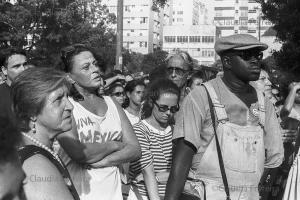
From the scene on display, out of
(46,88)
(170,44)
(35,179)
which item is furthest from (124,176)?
(170,44)

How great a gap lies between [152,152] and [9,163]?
2.98 m

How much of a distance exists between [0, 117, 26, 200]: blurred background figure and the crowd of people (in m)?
0.01

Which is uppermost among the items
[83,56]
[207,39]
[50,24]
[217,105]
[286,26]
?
→ [50,24]

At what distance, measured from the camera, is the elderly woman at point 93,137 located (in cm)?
415

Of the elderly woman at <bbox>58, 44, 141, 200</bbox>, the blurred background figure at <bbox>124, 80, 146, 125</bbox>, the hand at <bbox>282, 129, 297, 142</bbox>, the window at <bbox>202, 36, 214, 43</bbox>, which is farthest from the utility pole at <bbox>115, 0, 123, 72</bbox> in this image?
the window at <bbox>202, 36, 214, 43</bbox>

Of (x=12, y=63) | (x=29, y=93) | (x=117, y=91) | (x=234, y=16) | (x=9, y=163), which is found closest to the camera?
(x=9, y=163)

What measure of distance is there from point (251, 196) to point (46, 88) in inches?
64.5

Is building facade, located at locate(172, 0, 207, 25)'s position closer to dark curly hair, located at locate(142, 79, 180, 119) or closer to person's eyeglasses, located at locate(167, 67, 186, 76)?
person's eyeglasses, located at locate(167, 67, 186, 76)

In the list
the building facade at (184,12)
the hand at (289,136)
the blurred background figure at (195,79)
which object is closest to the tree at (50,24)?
the blurred background figure at (195,79)

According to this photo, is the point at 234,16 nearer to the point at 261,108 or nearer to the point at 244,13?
the point at 244,13

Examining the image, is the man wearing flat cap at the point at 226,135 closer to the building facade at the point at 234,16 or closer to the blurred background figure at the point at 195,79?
the blurred background figure at the point at 195,79

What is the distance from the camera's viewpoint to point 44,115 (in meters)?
3.27

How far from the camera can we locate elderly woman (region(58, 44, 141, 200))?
4.15 m

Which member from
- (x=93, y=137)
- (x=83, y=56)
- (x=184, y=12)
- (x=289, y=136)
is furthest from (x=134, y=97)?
(x=184, y=12)
